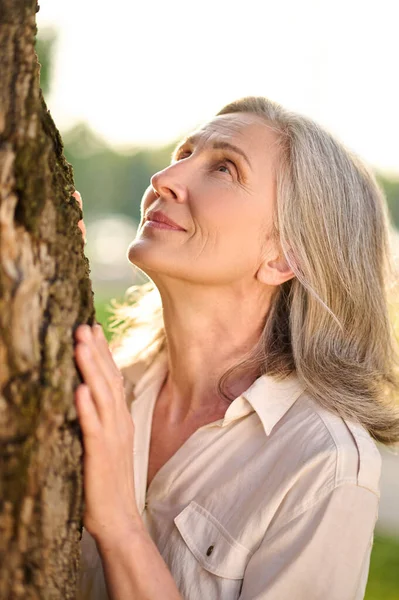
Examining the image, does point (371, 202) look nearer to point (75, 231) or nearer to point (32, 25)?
point (75, 231)

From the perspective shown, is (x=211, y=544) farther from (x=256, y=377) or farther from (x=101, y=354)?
(x=101, y=354)

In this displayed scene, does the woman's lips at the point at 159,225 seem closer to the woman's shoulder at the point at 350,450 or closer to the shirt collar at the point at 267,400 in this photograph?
the shirt collar at the point at 267,400

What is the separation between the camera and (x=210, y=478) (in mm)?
2502

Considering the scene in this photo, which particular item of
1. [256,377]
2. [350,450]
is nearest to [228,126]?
[256,377]

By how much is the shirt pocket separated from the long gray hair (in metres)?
0.43

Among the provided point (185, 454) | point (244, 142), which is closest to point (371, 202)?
point (244, 142)

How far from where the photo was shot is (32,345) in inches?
64.1

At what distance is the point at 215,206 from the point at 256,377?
0.55 metres

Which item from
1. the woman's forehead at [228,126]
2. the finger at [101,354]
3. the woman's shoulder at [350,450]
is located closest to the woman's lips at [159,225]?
the woman's forehead at [228,126]

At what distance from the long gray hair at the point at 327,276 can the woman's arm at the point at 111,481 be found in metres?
0.79

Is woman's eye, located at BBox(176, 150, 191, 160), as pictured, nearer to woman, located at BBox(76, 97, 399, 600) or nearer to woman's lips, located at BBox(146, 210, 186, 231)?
woman, located at BBox(76, 97, 399, 600)

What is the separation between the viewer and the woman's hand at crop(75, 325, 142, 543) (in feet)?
5.82

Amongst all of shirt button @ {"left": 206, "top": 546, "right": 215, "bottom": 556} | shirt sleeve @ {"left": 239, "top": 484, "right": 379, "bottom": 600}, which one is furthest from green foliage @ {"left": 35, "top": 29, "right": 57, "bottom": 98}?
shirt sleeve @ {"left": 239, "top": 484, "right": 379, "bottom": 600}

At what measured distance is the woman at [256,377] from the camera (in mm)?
2189
